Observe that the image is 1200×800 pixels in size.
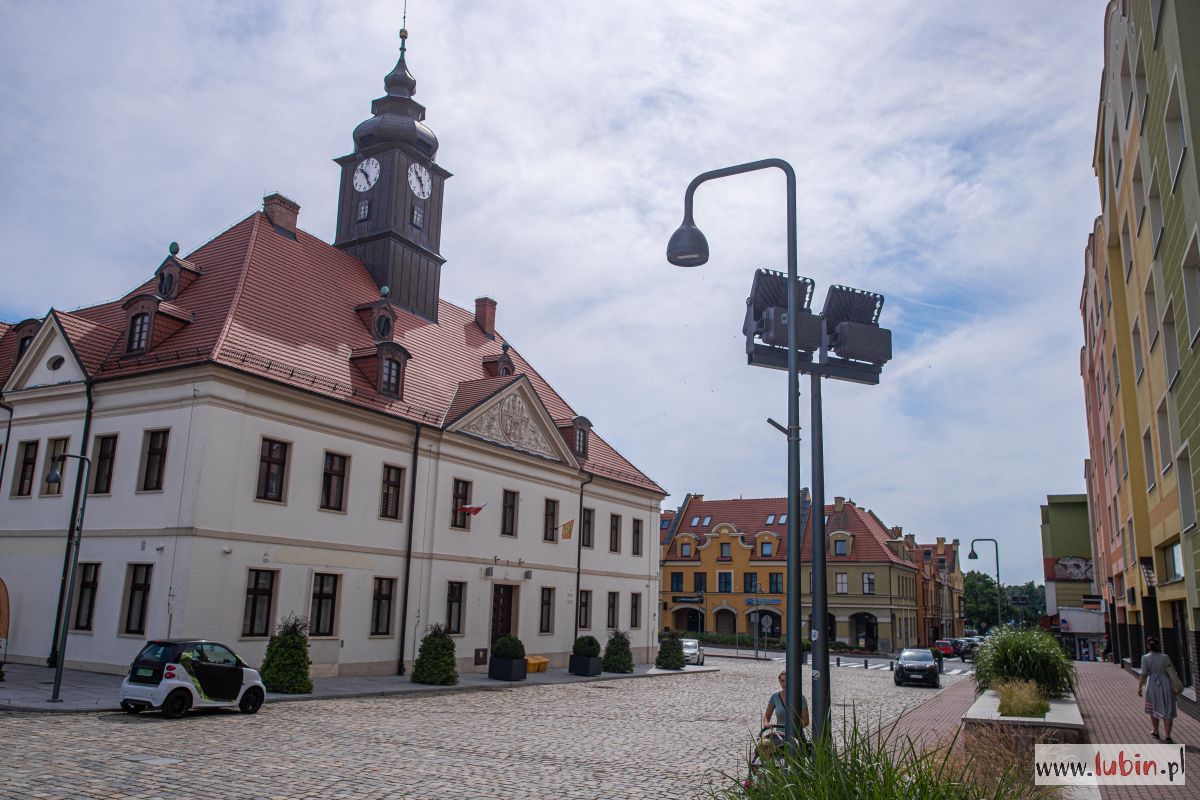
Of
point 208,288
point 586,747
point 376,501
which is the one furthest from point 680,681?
point 208,288

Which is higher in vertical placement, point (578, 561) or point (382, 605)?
point (578, 561)

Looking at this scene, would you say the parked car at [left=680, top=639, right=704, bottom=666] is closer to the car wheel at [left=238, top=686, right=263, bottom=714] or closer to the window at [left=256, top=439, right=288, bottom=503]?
the window at [left=256, top=439, right=288, bottom=503]

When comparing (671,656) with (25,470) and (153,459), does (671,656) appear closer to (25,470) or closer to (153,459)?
(153,459)

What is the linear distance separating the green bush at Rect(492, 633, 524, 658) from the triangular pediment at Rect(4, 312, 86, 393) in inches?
570

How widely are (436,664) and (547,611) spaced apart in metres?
10.0

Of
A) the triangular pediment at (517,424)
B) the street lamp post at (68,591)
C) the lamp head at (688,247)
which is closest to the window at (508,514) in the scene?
the triangular pediment at (517,424)

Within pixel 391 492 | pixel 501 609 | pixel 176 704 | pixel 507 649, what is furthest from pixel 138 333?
pixel 501 609

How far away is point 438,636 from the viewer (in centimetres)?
2586

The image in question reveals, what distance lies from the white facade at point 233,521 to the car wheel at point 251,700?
4.88 metres

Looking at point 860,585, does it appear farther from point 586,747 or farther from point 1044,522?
point 586,747

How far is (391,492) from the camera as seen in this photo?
28141mm

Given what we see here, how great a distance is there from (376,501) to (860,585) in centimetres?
5182

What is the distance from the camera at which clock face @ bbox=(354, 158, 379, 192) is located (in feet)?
116

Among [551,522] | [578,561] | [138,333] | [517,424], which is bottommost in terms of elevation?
[578,561]
